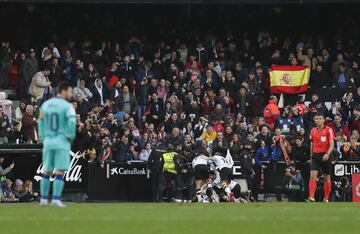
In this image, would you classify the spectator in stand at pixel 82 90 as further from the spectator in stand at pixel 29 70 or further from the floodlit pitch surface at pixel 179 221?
the floodlit pitch surface at pixel 179 221

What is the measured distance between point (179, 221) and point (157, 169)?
519 inches

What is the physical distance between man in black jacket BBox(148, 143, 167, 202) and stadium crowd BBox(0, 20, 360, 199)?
0.06 m

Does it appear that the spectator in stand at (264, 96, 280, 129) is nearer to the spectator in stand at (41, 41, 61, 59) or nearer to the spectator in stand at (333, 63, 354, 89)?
the spectator in stand at (333, 63, 354, 89)

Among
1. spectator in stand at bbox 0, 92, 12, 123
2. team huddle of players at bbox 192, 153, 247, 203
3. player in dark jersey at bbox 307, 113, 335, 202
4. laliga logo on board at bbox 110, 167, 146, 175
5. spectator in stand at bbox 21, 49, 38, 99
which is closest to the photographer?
player in dark jersey at bbox 307, 113, 335, 202

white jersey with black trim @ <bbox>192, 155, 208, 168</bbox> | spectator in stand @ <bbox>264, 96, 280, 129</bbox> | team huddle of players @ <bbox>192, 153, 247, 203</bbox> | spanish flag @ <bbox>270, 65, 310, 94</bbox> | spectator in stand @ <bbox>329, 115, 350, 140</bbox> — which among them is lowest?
team huddle of players @ <bbox>192, 153, 247, 203</bbox>

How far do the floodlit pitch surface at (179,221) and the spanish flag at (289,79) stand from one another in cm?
1585

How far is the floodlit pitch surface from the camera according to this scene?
1497 centimetres

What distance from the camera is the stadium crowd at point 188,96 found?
30109 mm

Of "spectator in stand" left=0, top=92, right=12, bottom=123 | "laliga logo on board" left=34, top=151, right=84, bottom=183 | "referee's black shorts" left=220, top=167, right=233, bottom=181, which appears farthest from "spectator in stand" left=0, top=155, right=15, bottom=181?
"referee's black shorts" left=220, top=167, right=233, bottom=181

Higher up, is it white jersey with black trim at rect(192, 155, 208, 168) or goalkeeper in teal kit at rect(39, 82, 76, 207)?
goalkeeper in teal kit at rect(39, 82, 76, 207)

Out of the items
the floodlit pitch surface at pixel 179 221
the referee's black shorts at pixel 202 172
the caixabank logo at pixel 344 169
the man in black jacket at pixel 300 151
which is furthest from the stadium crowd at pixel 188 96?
the floodlit pitch surface at pixel 179 221

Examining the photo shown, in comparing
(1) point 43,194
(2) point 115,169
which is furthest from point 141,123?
(1) point 43,194

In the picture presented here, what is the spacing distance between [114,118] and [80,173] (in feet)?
8.68

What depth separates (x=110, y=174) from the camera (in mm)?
30047
